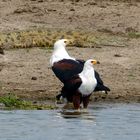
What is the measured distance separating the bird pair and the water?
0.28m

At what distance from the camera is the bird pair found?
13.9 meters

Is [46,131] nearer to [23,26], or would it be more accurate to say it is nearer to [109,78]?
[109,78]

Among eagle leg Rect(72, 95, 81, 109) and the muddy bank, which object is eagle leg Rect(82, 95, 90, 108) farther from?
the muddy bank

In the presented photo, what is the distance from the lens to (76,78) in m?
14.0

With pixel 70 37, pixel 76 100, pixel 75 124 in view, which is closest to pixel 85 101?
pixel 76 100

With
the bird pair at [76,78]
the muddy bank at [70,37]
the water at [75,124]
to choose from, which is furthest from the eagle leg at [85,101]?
the muddy bank at [70,37]

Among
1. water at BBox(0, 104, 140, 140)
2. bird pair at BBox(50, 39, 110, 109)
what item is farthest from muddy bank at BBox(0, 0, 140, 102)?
water at BBox(0, 104, 140, 140)

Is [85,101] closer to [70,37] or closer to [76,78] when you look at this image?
[76,78]

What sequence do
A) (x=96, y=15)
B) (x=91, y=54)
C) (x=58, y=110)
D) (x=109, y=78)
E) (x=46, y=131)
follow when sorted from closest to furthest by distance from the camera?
(x=46, y=131), (x=58, y=110), (x=109, y=78), (x=91, y=54), (x=96, y=15)

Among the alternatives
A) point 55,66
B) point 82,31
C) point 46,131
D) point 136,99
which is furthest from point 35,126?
point 82,31

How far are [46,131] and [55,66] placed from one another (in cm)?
175

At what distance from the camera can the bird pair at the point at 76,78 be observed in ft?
45.6

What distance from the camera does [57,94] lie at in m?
15.0

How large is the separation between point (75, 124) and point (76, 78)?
1.02 metres
